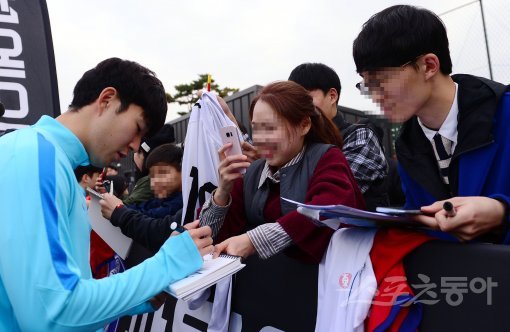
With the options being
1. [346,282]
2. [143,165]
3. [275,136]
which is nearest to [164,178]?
[143,165]

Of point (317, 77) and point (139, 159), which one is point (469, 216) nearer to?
point (317, 77)

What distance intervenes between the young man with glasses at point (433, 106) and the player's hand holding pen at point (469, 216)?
153 millimetres

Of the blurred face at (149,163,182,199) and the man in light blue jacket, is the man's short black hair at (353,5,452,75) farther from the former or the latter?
the blurred face at (149,163,182,199)

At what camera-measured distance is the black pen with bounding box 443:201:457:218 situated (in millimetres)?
1065

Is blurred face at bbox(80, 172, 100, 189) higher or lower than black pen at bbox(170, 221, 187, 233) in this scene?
lower

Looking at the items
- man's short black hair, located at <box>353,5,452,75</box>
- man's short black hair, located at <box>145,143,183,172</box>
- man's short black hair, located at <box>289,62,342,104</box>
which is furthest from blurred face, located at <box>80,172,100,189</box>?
man's short black hair, located at <box>353,5,452,75</box>

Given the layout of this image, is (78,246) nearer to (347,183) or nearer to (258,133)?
(258,133)

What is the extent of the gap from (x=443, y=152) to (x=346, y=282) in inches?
25.0

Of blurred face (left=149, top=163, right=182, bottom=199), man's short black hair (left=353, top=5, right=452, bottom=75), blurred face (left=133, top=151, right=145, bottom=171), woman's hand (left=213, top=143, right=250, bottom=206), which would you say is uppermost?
man's short black hair (left=353, top=5, right=452, bottom=75)

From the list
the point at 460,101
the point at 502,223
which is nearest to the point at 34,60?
the point at 460,101

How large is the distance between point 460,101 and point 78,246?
1.43 meters

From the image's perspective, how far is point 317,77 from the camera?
2750mm

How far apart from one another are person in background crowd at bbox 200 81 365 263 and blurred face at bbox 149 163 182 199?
45.2 inches

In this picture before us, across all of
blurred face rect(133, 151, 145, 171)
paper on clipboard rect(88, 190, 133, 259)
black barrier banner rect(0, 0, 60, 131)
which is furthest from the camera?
blurred face rect(133, 151, 145, 171)
